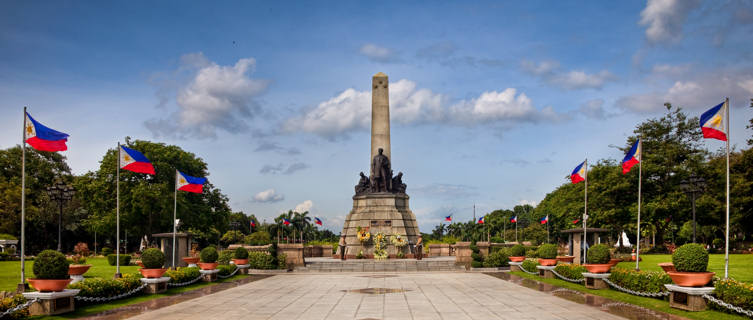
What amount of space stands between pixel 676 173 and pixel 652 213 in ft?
15.9

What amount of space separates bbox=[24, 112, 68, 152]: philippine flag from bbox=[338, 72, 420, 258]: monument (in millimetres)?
23127

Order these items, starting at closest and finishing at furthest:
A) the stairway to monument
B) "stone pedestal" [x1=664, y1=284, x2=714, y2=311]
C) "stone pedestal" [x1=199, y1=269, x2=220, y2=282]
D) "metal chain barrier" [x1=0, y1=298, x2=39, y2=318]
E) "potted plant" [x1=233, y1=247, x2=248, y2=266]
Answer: "metal chain barrier" [x1=0, y1=298, x2=39, y2=318] < "stone pedestal" [x1=664, y1=284, x2=714, y2=311] < "stone pedestal" [x1=199, y1=269, x2=220, y2=282] < "potted plant" [x1=233, y1=247, x2=248, y2=266] < the stairway to monument

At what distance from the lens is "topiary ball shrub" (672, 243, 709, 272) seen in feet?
43.7

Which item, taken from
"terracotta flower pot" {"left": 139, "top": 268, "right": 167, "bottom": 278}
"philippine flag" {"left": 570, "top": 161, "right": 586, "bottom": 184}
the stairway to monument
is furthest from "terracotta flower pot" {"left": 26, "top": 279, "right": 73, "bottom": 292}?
"philippine flag" {"left": 570, "top": 161, "right": 586, "bottom": 184}

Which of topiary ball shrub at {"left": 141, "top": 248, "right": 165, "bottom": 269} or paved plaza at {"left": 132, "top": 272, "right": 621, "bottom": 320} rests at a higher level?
topiary ball shrub at {"left": 141, "top": 248, "right": 165, "bottom": 269}

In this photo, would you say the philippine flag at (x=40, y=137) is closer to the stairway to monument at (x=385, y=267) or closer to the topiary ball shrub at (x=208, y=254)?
the topiary ball shrub at (x=208, y=254)

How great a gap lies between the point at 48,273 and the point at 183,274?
7.90m

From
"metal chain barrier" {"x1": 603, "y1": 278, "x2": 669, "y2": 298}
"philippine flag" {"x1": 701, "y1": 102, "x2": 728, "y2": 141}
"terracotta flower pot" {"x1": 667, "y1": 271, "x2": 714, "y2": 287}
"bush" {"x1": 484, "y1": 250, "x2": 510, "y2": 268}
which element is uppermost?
"philippine flag" {"x1": 701, "y1": 102, "x2": 728, "y2": 141}

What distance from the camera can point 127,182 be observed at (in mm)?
45750

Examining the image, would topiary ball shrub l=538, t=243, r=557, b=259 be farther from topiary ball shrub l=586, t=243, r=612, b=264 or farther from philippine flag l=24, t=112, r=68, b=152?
philippine flag l=24, t=112, r=68, b=152

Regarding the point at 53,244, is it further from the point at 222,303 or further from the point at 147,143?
the point at 222,303

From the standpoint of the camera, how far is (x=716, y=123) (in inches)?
594

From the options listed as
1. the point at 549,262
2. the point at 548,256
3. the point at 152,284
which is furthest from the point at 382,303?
the point at 548,256

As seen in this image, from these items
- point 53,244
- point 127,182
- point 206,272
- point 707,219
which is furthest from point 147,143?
point 707,219
